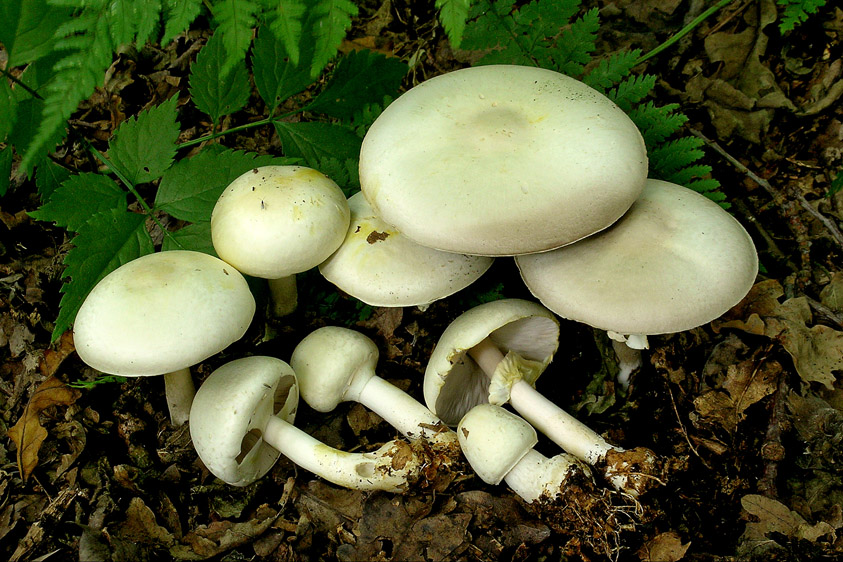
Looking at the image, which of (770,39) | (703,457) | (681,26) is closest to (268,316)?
(703,457)

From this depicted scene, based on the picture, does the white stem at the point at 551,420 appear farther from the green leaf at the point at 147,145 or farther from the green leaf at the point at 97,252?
the green leaf at the point at 147,145

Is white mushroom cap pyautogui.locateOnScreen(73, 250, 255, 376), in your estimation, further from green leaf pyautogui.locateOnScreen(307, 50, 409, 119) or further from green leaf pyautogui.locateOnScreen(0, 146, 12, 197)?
green leaf pyautogui.locateOnScreen(307, 50, 409, 119)

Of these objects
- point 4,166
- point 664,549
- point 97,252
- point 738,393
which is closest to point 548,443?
point 664,549

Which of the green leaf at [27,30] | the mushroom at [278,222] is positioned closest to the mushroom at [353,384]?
the mushroom at [278,222]

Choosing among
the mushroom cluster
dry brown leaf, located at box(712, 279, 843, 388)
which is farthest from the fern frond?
dry brown leaf, located at box(712, 279, 843, 388)

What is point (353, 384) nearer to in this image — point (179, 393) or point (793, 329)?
point (179, 393)

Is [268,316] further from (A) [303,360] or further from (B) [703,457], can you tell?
(B) [703,457]
